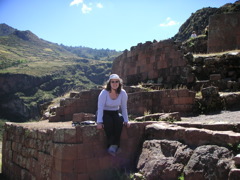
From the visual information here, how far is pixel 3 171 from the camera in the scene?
36.6 ft

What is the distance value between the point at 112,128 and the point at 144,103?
5.05 metres

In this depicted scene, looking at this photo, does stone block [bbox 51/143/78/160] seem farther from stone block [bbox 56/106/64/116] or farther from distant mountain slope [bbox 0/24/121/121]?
distant mountain slope [bbox 0/24/121/121]

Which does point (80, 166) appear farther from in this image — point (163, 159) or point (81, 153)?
point (163, 159)

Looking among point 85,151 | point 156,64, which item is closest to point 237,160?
point 85,151

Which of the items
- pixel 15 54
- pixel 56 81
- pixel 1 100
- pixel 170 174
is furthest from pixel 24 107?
pixel 170 174

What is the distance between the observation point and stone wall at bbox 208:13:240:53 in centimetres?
1667

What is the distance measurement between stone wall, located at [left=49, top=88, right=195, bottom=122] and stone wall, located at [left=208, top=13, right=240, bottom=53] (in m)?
7.80

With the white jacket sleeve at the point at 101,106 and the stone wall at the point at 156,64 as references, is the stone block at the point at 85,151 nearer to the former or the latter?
the white jacket sleeve at the point at 101,106

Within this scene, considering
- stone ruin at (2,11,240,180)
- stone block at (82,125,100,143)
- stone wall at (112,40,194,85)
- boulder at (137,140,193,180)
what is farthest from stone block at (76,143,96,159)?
stone wall at (112,40,194,85)

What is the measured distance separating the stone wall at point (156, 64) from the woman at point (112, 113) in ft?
25.1

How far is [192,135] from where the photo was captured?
209 inches

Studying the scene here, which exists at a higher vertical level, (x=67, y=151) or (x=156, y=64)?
(x=156, y=64)

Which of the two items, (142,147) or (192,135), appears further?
(142,147)

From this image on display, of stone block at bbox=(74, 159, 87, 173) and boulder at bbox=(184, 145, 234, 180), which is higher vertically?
boulder at bbox=(184, 145, 234, 180)
